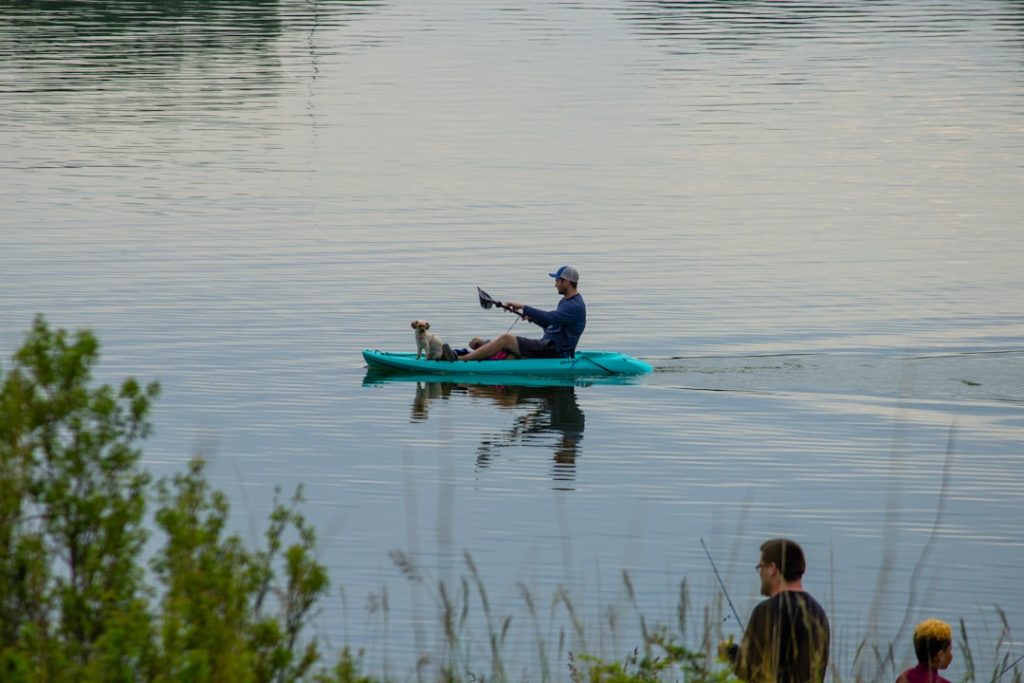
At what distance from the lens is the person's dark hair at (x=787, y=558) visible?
7.05 meters

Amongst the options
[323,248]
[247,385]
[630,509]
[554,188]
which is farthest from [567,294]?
[554,188]

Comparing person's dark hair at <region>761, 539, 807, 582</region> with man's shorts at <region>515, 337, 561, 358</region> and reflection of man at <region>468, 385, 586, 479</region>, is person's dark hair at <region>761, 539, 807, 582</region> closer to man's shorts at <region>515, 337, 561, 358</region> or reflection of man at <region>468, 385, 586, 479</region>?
reflection of man at <region>468, 385, 586, 479</region>

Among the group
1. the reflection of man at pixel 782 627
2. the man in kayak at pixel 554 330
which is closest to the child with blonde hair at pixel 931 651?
the reflection of man at pixel 782 627

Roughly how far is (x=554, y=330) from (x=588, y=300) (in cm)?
497

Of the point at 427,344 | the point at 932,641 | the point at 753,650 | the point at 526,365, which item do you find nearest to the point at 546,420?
the point at 526,365

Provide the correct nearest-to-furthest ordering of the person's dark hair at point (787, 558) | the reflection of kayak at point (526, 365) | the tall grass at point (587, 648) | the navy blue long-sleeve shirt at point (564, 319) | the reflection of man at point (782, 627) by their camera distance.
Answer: the reflection of man at point (782, 627) → the tall grass at point (587, 648) → the person's dark hair at point (787, 558) → the navy blue long-sleeve shirt at point (564, 319) → the reflection of kayak at point (526, 365)

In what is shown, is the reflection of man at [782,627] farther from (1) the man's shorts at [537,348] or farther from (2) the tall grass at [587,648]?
(1) the man's shorts at [537,348]

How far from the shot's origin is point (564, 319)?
19500mm

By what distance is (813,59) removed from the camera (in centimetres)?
6462

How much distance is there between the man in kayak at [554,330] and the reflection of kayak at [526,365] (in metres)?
0.11

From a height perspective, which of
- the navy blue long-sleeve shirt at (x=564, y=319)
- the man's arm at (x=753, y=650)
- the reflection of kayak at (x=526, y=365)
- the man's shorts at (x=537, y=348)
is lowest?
the man's arm at (x=753, y=650)

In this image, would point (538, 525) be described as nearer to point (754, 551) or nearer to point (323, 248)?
point (754, 551)

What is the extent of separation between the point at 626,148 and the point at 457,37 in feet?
118

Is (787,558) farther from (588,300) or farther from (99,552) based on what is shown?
(588,300)
